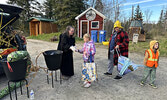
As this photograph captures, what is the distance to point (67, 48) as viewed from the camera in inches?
125

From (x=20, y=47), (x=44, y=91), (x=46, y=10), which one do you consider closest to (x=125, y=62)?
(x=44, y=91)

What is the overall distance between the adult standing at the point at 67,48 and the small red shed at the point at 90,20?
1091cm

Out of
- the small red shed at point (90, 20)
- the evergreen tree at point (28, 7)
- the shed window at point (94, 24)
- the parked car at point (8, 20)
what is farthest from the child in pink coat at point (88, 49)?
the evergreen tree at point (28, 7)

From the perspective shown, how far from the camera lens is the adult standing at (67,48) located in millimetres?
3205


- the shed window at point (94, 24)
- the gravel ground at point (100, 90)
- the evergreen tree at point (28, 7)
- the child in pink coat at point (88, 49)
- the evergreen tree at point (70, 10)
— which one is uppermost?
the evergreen tree at point (28, 7)

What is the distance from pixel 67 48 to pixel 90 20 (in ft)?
37.2

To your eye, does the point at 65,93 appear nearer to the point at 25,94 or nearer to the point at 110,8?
the point at 25,94

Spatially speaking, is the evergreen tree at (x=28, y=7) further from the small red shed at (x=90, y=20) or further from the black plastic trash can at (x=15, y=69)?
the black plastic trash can at (x=15, y=69)

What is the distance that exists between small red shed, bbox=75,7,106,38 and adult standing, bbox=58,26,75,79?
10.9 meters

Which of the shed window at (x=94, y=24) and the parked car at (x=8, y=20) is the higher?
the shed window at (x=94, y=24)

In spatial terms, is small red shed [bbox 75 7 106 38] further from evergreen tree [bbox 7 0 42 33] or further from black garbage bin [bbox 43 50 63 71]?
evergreen tree [bbox 7 0 42 33]

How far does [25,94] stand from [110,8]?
16.7 metres

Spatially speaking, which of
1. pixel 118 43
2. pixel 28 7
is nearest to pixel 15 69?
pixel 118 43

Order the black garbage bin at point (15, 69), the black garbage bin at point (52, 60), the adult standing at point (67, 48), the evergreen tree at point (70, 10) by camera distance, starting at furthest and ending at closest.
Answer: the evergreen tree at point (70, 10) < the adult standing at point (67, 48) < the black garbage bin at point (52, 60) < the black garbage bin at point (15, 69)
